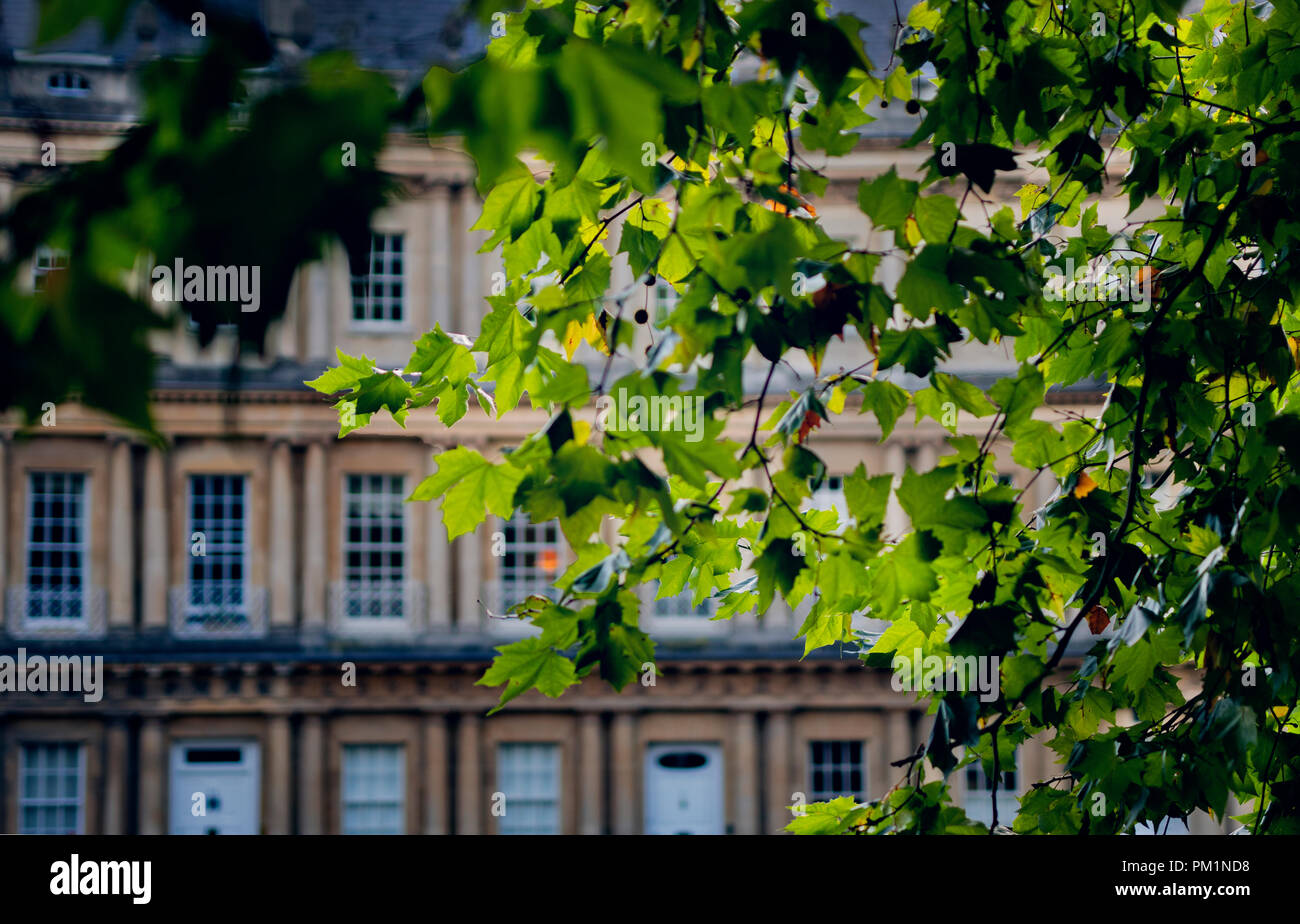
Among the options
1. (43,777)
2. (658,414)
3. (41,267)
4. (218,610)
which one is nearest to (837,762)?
(218,610)

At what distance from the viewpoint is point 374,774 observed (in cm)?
2080

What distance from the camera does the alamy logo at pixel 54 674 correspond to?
19719 millimetres

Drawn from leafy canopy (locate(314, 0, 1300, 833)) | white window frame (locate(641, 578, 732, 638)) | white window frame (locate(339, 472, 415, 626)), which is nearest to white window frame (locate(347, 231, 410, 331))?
white window frame (locate(339, 472, 415, 626))

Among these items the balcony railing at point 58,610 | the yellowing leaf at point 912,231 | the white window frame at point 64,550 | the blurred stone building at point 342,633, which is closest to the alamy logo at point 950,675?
the yellowing leaf at point 912,231

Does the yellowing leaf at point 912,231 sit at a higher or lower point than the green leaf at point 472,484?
higher

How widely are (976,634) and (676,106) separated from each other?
1358 mm

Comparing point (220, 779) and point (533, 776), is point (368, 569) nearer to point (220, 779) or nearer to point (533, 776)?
point (220, 779)

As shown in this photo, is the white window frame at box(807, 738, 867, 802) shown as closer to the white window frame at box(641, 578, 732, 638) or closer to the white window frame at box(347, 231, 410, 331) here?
the white window frame at box(641, 578, 732, 638)

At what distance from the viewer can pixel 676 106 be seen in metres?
2.49

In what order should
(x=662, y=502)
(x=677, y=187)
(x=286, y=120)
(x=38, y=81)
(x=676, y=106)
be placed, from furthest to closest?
1. (x=38, y=81)
2. (x=677, y=187)
3. (x=676, y=106)
4. (x=662, y=502)
5. (x=286, y=120)

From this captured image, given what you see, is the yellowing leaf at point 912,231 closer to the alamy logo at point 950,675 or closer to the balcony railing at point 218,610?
the alamy logo at point 950,675

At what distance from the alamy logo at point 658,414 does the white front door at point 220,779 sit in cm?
2004

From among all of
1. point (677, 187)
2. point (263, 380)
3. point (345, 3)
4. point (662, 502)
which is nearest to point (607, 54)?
point (662, 502)
